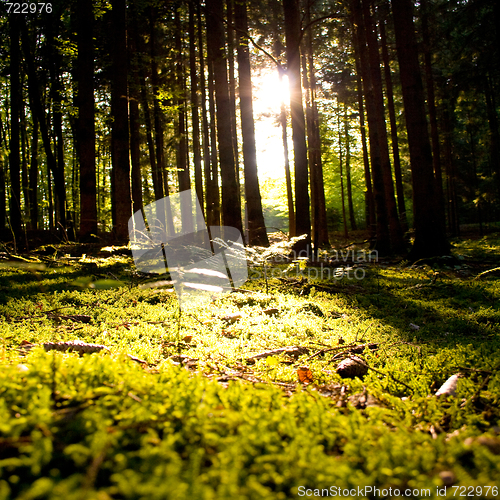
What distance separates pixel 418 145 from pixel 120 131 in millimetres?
8655

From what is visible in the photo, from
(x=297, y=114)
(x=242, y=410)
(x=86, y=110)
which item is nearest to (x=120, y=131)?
(x=86, y=110)

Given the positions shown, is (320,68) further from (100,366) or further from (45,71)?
(100,366)

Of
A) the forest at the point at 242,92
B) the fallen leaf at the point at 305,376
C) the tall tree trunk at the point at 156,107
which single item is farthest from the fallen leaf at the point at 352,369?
the tall tree trunk at the point at 156,107

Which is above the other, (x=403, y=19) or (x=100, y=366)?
(x=403, y=19)

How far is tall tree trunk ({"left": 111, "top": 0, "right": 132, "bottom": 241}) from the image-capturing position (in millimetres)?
9633

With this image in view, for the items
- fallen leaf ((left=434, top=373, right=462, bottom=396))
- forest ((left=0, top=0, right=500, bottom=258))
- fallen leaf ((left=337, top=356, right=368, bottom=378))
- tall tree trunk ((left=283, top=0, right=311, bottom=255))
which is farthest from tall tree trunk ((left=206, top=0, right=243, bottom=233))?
fallen leaf ((left=434, top=373, right=462, bottom=396))

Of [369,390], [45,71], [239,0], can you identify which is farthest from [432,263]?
[45,71]

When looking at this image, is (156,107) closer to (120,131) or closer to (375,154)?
(120,131)

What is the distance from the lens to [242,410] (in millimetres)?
1489

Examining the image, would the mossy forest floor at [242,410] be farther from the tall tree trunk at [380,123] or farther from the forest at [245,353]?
the tall tree trunk at [380,123]

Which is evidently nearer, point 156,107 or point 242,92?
point 242,92

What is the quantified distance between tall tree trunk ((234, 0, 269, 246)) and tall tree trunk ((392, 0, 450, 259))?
507 cm

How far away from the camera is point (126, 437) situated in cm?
123

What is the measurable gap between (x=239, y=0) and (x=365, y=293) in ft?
35.3
